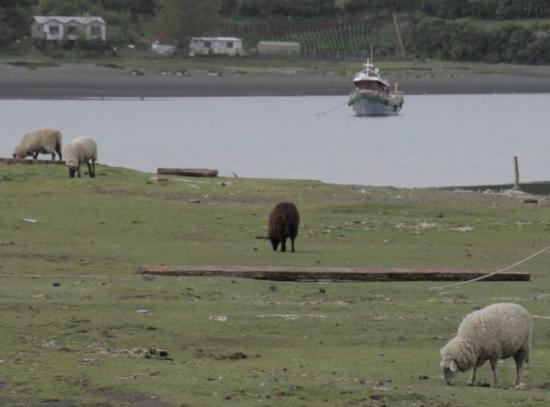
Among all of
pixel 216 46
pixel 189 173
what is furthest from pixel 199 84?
pixel 189 173

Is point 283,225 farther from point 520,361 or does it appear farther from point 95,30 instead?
point 95,30

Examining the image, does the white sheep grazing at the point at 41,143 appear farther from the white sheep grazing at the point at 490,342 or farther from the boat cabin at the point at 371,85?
the boat cabin at the point at 371,85

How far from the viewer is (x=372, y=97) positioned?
9450 centimetres

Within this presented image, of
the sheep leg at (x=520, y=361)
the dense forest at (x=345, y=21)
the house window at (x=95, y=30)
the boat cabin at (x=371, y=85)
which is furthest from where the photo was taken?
the dense forest at (x=345, y=21)

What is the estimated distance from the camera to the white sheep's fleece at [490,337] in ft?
42.4

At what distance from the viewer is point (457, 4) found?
149m

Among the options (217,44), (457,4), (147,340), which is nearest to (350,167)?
(147,340)

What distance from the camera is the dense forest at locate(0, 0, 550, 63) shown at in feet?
449

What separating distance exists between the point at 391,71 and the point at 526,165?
67.5 metres

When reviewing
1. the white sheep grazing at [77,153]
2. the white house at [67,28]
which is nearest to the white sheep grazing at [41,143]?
the white sheep grazing at [77,153]

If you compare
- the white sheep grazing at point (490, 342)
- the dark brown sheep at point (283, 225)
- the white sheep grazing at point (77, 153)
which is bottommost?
the white sheep grazing at point (490, 342)

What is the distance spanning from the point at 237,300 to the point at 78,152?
16.5 metres

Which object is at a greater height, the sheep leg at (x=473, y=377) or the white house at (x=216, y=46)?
the white house at (x=216, y=46)

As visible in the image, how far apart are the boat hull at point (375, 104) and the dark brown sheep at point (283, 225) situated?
233 feet
